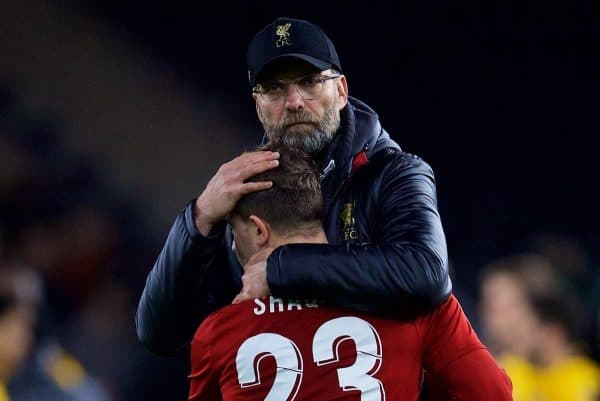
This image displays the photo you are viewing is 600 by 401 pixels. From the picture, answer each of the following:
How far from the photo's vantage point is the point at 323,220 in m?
1.53

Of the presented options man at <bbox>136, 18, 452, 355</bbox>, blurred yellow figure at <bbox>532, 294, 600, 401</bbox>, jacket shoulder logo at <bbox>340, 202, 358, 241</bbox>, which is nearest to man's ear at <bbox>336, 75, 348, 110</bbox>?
man at <bbox>136, 18, 452, 355</bbox>

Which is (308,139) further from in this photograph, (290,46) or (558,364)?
(558,364)

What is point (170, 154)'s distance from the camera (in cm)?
397

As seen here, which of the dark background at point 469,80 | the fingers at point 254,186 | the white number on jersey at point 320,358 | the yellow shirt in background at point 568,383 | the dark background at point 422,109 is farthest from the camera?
the dark background at point 469,80

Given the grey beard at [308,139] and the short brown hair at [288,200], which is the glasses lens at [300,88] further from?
the short brown hair at [288,200]

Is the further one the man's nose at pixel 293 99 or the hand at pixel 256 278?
the man's nose at pixel 293 99

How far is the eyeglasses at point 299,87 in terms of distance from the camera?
5.42 feet

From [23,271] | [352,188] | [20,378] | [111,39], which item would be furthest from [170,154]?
[352,188]

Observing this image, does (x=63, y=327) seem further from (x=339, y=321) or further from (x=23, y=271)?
(x=339, y=321)

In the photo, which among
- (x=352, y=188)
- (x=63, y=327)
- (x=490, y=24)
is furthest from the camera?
(x=490, y=24)

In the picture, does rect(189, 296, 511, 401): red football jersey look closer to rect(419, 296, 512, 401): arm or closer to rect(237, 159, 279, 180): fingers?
rect(419, 296, 512, 401): arm

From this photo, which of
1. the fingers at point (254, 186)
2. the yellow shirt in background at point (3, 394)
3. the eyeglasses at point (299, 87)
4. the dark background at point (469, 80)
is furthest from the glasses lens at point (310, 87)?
the dark background at point (469, 80)

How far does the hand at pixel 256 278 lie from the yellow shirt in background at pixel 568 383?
157cm

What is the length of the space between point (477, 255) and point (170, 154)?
4.24 feet
